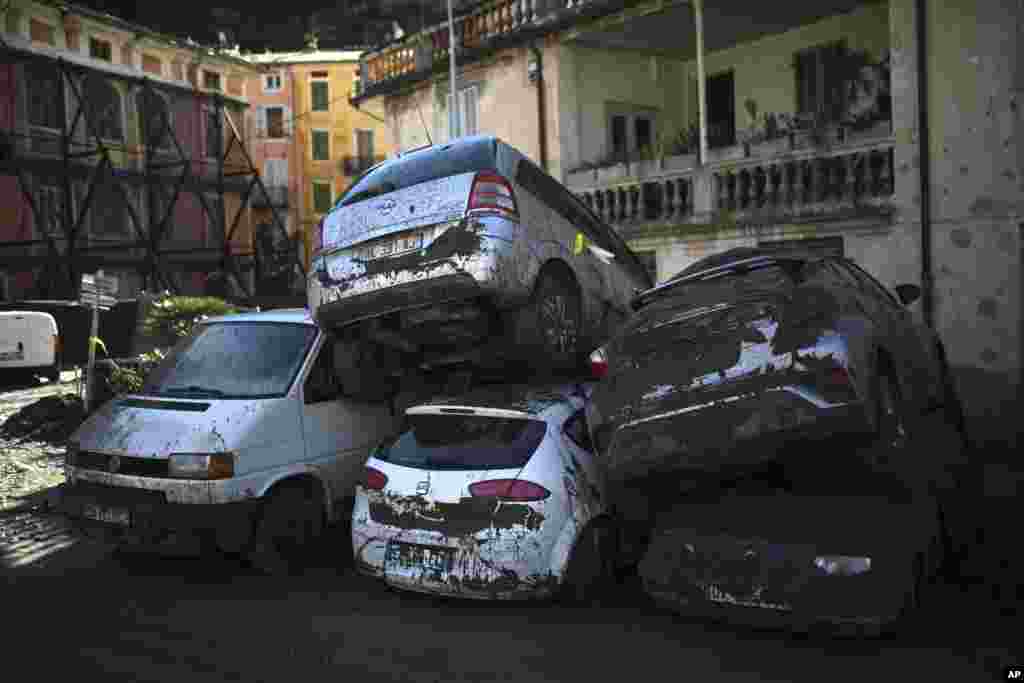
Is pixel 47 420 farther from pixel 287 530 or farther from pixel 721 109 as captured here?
pixel 721 109

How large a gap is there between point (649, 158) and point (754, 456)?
10428mm

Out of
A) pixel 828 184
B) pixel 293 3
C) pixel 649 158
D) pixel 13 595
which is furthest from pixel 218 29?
pixel 13 595

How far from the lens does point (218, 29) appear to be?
1850 inches

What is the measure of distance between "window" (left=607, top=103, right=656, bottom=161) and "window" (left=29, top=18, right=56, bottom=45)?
20845mm

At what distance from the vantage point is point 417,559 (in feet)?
18.1

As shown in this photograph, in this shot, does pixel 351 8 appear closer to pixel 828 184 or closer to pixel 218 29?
pixel 218 29

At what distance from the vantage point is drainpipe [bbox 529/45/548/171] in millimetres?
16094

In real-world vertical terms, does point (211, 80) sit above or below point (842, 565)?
above

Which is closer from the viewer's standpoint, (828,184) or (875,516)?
(875,516)

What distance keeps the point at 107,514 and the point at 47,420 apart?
20.1 ft

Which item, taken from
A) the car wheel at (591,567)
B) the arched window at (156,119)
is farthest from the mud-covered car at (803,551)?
the arched window at (156,119)

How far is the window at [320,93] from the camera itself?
151ft

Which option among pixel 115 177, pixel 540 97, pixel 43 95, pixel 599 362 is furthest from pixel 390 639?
pixel 43 95

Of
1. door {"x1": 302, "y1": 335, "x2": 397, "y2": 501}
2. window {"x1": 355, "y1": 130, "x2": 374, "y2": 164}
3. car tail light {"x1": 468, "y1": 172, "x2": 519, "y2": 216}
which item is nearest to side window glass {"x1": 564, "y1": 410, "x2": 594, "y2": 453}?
car tail light {"x1": 468, "y1": 172, "x2": 519, "y2": 216}
